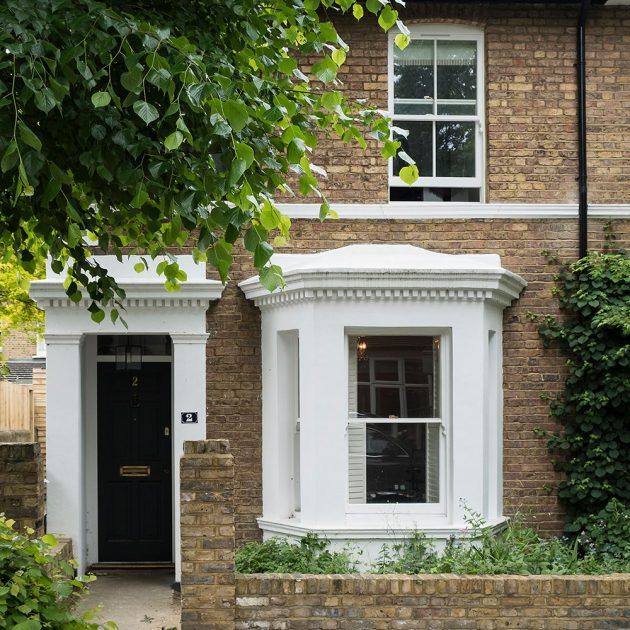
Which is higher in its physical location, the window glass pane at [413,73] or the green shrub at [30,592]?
the window glass pane at [413,73]

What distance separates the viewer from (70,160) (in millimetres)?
5660

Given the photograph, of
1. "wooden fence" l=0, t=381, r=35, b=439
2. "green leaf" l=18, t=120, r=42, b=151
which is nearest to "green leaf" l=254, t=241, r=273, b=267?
"green leaf" l=18, t=120, r=42, b=151

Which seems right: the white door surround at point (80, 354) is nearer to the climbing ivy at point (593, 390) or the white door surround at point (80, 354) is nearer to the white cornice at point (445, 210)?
the white cornice at point (445, 210)

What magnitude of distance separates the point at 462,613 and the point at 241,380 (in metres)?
3.84

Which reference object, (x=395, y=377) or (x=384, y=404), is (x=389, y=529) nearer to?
(x=384, y=404)

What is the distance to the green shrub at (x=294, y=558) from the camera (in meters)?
8.21

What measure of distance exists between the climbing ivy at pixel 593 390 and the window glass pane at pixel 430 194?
1.32 m

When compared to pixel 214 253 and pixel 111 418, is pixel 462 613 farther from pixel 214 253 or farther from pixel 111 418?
pixel 111 418

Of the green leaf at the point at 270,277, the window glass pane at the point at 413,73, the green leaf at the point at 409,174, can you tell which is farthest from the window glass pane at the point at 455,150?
the green leaf at the point at 270,277

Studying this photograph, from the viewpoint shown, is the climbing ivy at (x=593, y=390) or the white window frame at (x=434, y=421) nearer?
the white window frame at (x=434, y=421)

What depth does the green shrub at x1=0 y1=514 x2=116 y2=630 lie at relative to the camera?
5.06 meters

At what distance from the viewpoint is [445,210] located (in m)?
10.1

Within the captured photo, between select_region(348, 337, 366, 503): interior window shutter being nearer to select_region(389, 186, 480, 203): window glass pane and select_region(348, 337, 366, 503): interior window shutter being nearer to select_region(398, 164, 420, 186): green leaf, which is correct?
select_region(389, 186, 480, 203): window glass pane

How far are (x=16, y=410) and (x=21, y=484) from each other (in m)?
8.01
